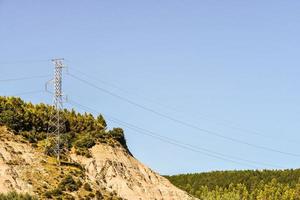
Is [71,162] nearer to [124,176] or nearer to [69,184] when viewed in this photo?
[69,184]

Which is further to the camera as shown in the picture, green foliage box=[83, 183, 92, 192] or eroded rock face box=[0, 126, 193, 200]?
green foliage box=[83, 183, 92, 192]

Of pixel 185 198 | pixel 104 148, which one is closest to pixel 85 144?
pixel 104 148

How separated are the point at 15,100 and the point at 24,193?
30.8 meters

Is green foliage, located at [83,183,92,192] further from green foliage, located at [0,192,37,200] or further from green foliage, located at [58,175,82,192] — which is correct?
green foliage, located at [0,192,37,200]

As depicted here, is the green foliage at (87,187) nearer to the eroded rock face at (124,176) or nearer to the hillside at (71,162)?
the hillside at (71,162)

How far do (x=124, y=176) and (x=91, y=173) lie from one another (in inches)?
285

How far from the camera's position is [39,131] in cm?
12606

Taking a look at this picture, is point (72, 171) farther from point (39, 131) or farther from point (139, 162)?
point (139, 162)

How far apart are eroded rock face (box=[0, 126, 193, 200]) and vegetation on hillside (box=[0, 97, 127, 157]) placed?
1.86 meters

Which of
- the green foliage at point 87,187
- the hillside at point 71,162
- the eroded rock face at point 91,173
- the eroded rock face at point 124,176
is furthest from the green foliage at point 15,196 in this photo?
the eroded rock face at point 124,176

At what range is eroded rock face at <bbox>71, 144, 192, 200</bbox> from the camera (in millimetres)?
119938

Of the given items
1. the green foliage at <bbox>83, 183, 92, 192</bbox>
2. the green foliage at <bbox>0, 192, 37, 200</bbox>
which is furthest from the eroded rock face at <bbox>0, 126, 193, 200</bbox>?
the green foliage at <bbox>0, 192, 37, 200</bbox>

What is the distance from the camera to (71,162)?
121 metres

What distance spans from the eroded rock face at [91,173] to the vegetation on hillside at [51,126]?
186 cm
